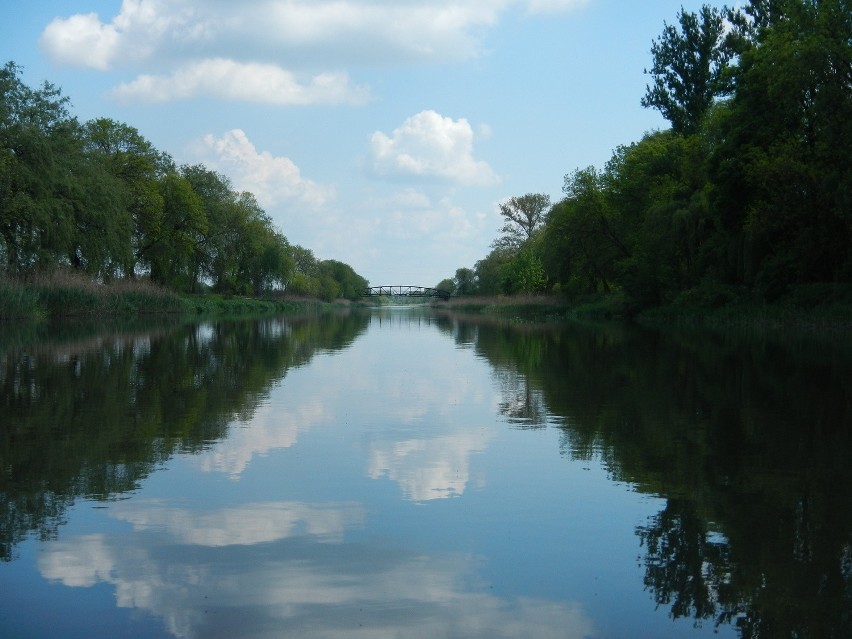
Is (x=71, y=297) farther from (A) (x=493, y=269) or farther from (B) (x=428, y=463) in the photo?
(A) (x=493, y=269)

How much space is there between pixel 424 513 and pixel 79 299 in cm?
3893

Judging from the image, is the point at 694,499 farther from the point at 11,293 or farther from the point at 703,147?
the point at 703,147

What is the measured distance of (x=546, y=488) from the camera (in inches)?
260

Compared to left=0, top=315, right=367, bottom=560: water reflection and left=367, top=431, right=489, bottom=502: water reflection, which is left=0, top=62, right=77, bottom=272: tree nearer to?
left=0, top=315, right=367, bottom=560: water reflection

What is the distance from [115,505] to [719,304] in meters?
37.8

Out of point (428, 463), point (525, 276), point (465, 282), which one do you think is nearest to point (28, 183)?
point (428, 463)

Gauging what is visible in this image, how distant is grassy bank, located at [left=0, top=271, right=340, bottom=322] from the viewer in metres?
34.6

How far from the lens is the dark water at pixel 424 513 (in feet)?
13.6

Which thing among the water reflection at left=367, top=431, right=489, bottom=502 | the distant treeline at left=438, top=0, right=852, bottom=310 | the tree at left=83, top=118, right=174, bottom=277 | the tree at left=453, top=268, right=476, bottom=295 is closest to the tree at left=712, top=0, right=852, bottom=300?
the distant treeline at left=438, top=0, right=852, bottom=310

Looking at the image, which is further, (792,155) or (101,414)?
(792,155)

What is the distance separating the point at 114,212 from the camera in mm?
44625

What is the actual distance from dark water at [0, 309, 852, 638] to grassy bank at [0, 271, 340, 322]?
80.2 ft

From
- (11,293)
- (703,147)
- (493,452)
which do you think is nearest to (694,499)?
(493,452)

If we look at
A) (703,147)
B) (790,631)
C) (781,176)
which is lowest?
(790,631)
